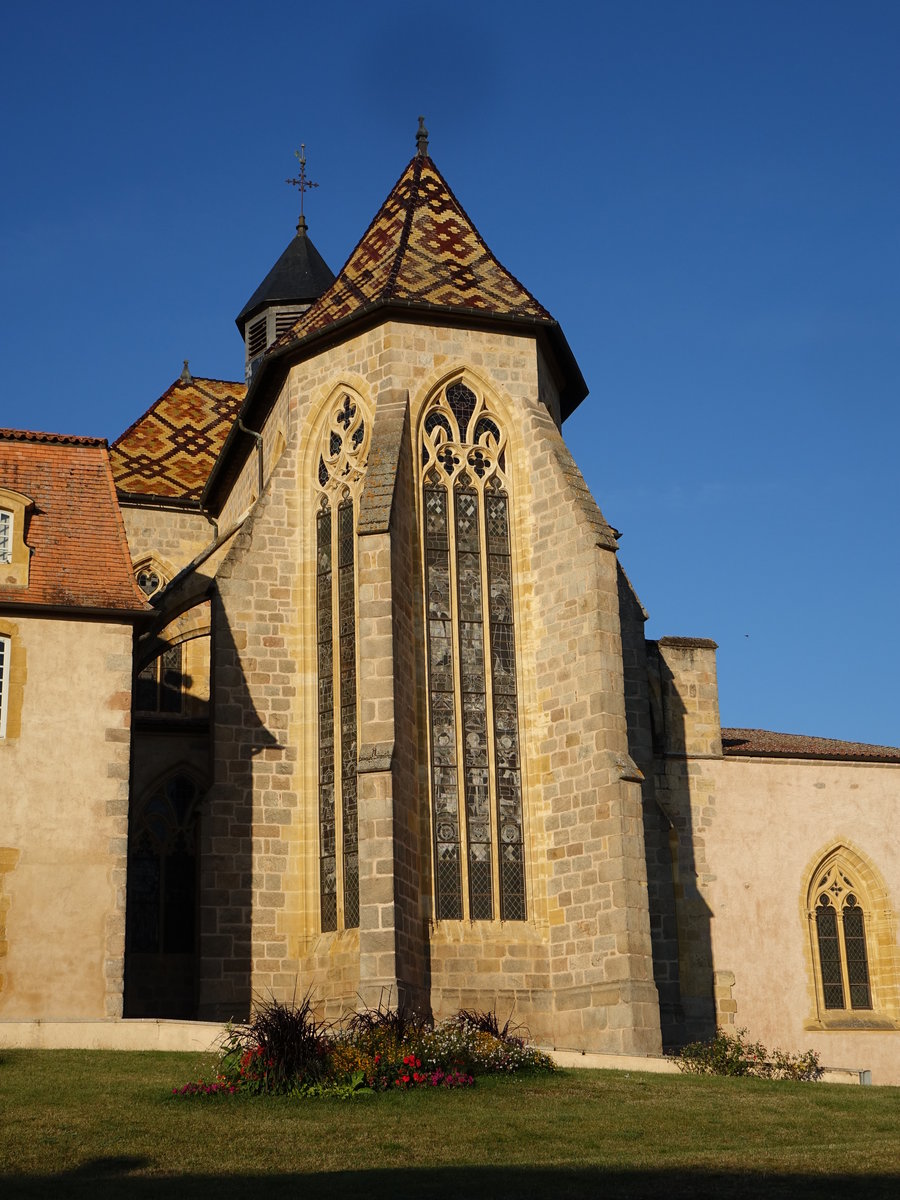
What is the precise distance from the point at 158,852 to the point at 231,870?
13.6 ft

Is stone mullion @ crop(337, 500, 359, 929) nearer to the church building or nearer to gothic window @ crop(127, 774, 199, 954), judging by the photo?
the church building

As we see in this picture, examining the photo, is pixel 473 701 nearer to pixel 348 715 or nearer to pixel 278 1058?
pixel 348 715

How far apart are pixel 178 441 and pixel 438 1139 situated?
22.9 meters

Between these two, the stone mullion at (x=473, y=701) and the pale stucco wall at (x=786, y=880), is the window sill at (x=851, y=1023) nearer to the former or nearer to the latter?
the pale stucco wall at (x=786, y=880)

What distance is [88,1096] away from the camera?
14039 millimetres

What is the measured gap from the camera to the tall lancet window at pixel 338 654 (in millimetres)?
21109

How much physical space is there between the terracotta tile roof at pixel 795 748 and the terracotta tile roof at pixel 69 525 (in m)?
11.1

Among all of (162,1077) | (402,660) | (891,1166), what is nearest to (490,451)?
(402,660)

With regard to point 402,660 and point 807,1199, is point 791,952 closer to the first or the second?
point 402,660

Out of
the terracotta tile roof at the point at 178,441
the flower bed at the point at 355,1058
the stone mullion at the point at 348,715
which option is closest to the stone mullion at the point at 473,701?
the stone mullion at the point at 348,715

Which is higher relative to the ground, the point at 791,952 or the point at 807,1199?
the point at 791,952

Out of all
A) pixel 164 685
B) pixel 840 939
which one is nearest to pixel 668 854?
pixel 840 939

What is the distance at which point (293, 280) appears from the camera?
3853 centimetres

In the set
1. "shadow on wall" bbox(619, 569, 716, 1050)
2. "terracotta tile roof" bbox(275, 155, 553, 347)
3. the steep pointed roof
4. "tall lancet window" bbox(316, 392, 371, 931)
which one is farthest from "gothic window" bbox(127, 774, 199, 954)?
the steep pointed roof
